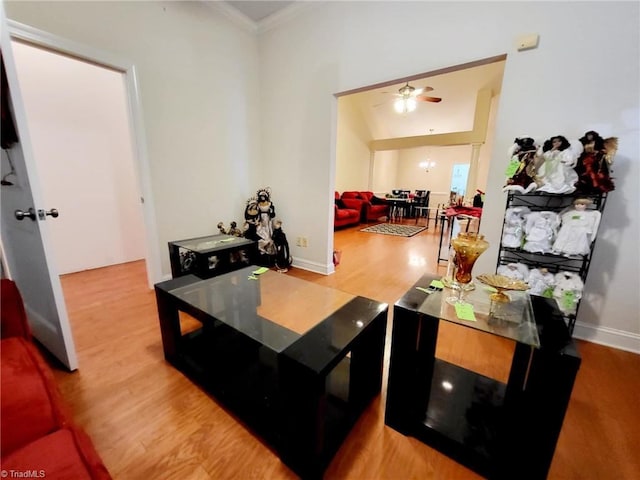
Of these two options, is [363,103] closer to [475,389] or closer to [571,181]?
[571,181]

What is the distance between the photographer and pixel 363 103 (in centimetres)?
668

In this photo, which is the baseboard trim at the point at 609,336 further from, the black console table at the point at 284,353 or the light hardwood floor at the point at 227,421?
the black console table at the point at 284,353

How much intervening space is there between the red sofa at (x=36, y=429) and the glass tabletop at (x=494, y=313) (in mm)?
1019

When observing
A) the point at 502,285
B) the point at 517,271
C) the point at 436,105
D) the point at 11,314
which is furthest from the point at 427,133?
the point at 11,314

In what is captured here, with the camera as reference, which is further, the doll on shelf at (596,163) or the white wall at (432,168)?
the white wall at (432,168)

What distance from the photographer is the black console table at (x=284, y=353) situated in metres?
0.90

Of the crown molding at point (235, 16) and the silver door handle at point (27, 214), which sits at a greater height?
the crown molding at point (235, 16)

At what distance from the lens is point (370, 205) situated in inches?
267

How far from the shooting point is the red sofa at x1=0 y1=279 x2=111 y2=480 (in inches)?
21.0

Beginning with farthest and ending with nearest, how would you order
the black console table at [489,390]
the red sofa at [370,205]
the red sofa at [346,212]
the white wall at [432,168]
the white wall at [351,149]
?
1. the white wall at [432,168]
2. the red sofa at [370,205]
3. the white wall at [351,149]
4. the red sofa at [346,212]
5. the black console table at [489,390]

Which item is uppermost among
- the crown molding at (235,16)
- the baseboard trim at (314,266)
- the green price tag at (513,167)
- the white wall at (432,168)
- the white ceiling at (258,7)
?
the white ceiling at (258,7)

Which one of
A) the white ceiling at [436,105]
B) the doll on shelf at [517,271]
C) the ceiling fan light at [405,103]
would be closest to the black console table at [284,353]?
the doll on shelf at [517,271]

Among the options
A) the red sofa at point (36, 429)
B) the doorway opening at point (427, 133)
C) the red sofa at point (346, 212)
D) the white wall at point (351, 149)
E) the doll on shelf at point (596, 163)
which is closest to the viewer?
the red sofa at point (36, 429)

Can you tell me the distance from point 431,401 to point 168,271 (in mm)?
2496
